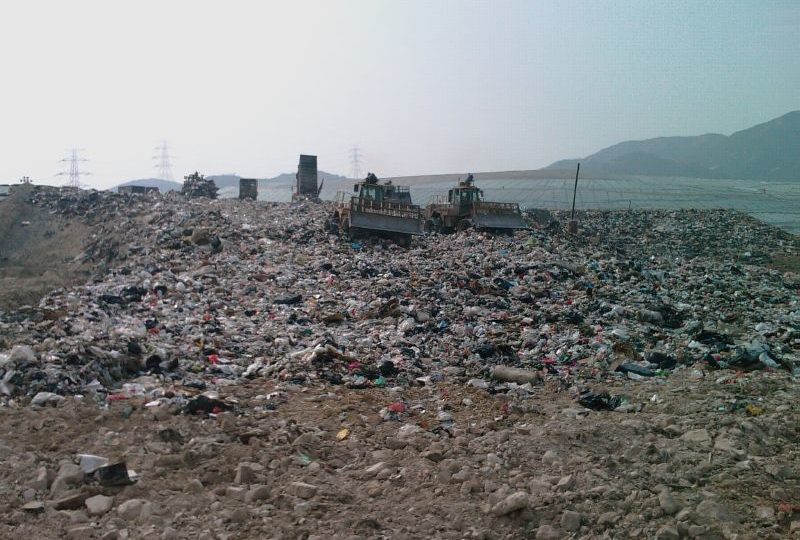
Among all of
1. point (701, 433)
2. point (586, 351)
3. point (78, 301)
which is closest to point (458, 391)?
point (586, 351)

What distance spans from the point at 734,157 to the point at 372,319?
283ft

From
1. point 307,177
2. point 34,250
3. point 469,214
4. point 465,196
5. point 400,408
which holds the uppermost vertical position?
point 307,177

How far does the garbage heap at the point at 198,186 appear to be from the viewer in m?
27.6

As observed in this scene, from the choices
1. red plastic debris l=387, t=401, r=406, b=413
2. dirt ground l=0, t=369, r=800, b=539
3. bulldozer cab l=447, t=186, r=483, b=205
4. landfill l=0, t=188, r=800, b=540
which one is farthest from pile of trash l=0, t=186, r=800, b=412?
bulldozer cab l=447, t=186, r=483, b=205

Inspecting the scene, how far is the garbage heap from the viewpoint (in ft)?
90.5

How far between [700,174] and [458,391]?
73719 millimetres

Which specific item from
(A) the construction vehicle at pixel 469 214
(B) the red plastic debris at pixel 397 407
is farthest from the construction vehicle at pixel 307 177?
(B) the red plastic debris at pixel 397 407

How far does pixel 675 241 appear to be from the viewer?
64.8 ft

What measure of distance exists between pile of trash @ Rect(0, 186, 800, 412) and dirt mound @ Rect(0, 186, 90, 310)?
1.00m

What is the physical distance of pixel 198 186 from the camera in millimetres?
27922

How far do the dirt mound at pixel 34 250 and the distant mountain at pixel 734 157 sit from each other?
178 ft

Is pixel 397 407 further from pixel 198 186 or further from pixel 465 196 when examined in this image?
pixel 198 186

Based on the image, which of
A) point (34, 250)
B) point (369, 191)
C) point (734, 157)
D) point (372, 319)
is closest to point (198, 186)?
point (34, 250)

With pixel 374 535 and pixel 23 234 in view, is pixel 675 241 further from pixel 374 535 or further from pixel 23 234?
pixel 23 234
